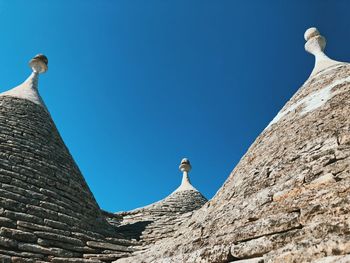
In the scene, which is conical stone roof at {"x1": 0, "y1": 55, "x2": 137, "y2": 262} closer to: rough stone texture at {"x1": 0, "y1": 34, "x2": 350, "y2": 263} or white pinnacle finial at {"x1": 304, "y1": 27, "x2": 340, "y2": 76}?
rough stone texture at {"x1": 0, "y1": 34, "x2": 350, "y2": 263}

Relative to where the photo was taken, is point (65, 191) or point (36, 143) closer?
point (65, 191)

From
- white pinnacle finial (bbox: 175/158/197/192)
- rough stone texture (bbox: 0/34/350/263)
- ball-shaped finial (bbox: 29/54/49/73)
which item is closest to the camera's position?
rough stone texture (bbox: 0/34/350/263)

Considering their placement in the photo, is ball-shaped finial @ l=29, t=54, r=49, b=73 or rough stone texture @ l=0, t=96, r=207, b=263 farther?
ball-shaped finial @ l=29, t=54, r=49, b=73

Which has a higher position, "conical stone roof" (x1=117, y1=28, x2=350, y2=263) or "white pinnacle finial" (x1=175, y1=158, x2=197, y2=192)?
"white pinnacle finial" (x1=175, y1=158, x2=197, y2=192)

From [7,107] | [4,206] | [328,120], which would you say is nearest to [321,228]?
[328,120]

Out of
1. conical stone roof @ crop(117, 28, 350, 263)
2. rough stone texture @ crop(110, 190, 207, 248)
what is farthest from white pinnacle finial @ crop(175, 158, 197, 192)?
conical stone roof @ crop(117, 28, 350, 263)

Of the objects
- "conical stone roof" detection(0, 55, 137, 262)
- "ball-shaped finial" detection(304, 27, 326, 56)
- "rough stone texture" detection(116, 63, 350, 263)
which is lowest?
"rough stone texture" detection(116, 63, 350, 263)

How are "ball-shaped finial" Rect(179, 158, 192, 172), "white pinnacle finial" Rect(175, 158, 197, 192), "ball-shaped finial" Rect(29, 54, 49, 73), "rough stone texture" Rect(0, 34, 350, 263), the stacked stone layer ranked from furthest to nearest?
"ball-shaped finial" Rect(179, 158, 192, 172)
"white pinnacle finial" Rect(175, 158, 197, 192)
"ball-shaped finial" Rect(29, 54, 49, 73)
the stacked stone layer
"rough stone texture" Rect(0, 34, 350, 263)

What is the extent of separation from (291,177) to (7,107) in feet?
18.8

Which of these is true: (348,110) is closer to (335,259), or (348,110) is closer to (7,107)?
(335,259)

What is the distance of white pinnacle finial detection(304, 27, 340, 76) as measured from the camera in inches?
217

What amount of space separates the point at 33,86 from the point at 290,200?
7.38 metres

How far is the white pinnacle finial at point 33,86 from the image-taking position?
288 inches

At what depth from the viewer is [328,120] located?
3117mm
